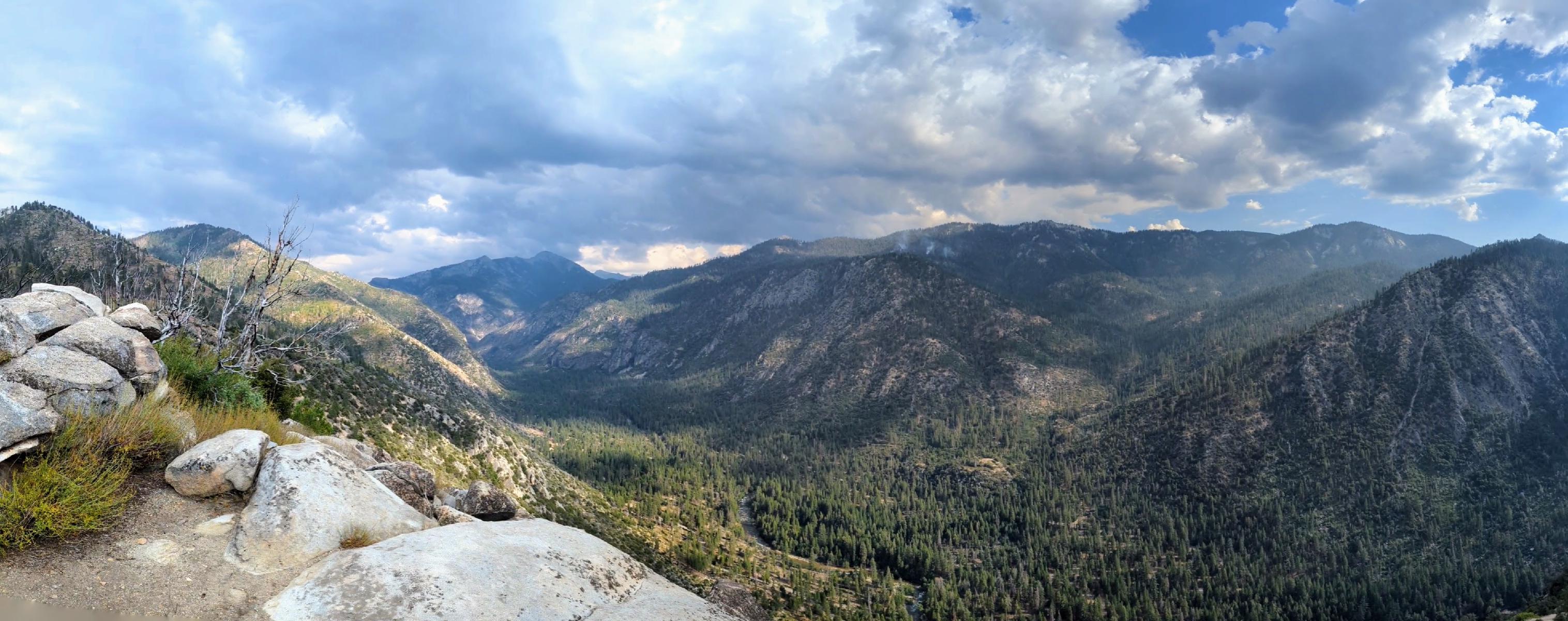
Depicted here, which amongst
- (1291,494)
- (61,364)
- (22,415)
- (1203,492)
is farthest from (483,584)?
(1291,494)

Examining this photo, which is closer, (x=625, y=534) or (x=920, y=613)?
(x=625, y=534)

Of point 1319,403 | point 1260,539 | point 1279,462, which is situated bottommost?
point 1260,539

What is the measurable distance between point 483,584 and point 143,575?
5.42m

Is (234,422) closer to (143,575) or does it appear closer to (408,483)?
(408,483)

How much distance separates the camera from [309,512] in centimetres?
1180

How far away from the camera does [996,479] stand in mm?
196750

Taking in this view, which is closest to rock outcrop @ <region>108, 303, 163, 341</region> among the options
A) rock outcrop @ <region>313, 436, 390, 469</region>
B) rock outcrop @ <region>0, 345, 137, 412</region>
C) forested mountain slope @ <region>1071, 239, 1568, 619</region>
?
rock outcrop @ <region>0, 345, 137, 412</region>

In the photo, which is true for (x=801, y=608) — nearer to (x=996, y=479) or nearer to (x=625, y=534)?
(x=625, y=534)

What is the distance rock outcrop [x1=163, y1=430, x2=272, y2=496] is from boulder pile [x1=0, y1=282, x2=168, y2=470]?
6.50 feet

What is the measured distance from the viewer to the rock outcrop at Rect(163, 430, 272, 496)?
12320 millimetres

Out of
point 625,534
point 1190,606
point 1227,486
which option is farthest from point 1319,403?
point 625,534

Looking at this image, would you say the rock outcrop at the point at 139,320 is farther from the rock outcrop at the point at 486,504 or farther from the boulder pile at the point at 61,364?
the rock outcrop at the point at 486,504

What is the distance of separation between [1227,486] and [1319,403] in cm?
3621

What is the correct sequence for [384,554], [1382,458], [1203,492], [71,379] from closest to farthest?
[384,554], [71,379], [1382,458], [1203,492]
